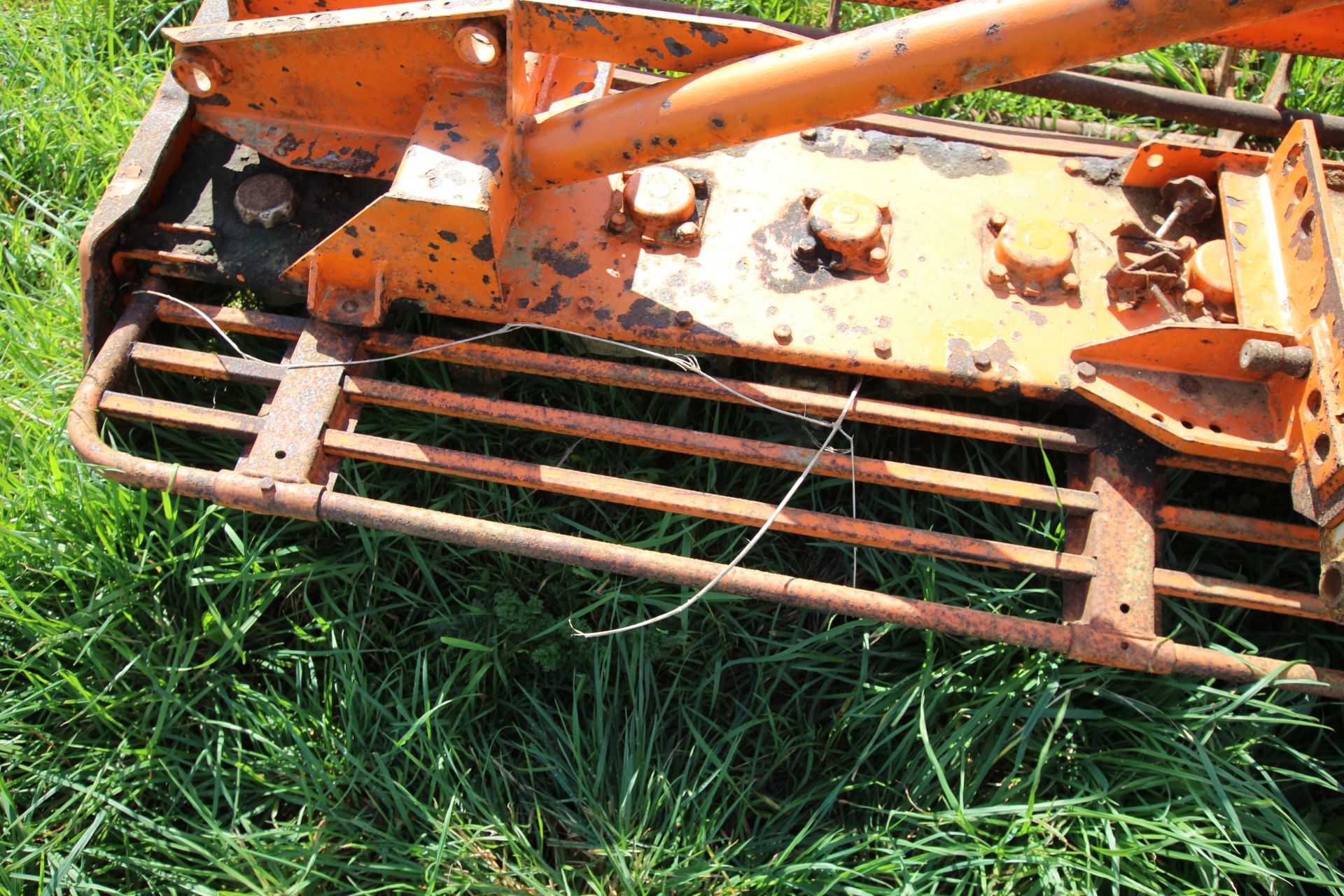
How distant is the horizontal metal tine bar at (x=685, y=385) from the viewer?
2387 millimetres

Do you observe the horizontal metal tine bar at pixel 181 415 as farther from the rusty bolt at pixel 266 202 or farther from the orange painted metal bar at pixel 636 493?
the rusty bolt at pixel 266 202

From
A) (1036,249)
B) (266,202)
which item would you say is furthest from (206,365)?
(1036,249)

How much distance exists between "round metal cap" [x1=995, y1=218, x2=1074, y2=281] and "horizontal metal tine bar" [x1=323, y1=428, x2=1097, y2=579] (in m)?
0.69

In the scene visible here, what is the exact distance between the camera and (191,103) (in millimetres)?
2609

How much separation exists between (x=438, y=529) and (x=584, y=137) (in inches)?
35.9

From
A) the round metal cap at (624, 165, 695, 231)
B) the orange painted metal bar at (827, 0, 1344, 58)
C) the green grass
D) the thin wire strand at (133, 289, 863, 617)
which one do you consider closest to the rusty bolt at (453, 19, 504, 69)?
the round metal cap at (624, 165, 695, 231)

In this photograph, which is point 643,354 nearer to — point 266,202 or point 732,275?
point 732,275

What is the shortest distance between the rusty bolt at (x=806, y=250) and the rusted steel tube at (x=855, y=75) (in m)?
0.43

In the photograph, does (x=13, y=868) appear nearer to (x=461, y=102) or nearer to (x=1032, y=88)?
(x=461, y=102)

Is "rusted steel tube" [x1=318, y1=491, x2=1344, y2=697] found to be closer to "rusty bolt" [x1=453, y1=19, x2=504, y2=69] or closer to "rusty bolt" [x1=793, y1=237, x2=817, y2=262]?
"rusty bolt" [x1=793, y1=237, x2=817, y2=262]

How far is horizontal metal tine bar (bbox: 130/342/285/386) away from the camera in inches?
95.1

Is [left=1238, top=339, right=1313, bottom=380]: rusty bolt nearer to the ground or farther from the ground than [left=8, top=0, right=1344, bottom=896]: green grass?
farther from the ground

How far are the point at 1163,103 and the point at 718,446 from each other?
177 centimetres

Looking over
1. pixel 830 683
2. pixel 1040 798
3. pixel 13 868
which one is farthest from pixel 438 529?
pixel 1040 798
